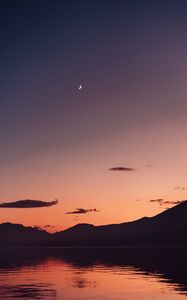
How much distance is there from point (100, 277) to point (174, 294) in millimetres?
21457

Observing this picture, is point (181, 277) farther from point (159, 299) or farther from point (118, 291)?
point (159, 299)

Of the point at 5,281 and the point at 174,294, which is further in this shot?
the point at 5,281

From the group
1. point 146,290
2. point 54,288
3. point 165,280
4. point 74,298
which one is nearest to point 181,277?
point 165,280

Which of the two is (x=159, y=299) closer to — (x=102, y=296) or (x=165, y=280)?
(x=102, y=296)

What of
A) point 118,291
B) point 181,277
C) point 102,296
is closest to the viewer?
point 102,296

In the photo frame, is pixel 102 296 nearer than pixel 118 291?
Yes

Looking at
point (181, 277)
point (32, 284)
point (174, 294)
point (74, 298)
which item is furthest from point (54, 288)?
point (181, 277)

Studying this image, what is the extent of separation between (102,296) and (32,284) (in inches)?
529

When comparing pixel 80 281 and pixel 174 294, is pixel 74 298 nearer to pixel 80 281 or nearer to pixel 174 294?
pixel 174 294

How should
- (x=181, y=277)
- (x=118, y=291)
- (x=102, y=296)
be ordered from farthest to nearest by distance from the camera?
(x=181, y=277), (x=118, y=291), (x=102, y=296)

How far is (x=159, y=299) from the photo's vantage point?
45.8 metres

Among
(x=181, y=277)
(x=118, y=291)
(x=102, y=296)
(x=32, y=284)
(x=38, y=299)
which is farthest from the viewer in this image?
(x=181, y=277)

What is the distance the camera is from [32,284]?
59375 millimetres

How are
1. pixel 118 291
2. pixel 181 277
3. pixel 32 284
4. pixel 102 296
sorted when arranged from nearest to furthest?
1. pixel 102 296
2. pixel 118 291
3. pixel 32 284
4. pixel 181 277
